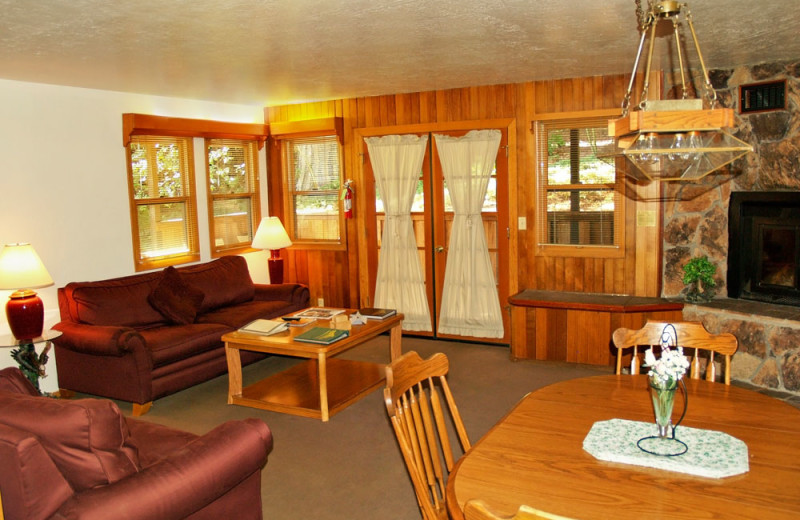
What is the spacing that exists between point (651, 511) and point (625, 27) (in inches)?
114

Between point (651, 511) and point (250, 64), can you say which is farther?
point (250, 64)

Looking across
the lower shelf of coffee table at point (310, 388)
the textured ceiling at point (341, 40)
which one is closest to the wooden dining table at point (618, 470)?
the textured ceiling at point (341, 40)

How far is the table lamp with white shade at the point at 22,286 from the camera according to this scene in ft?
14.5

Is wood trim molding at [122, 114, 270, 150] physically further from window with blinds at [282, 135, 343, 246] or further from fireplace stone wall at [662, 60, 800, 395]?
fireplace stone wall at [662, 60, 800, 395]

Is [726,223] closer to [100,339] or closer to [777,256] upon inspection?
[777,256]

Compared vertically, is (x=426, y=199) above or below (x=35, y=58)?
below

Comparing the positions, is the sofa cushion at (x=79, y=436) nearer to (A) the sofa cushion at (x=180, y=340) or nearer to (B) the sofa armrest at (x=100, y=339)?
(B) the sofa armrest at (x=100, y=339)

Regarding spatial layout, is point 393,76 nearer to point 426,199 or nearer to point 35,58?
point 426,199

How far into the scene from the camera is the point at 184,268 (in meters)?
6.04

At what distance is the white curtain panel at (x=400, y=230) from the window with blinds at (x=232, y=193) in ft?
4.61

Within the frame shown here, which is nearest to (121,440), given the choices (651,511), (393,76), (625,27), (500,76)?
(651,511)

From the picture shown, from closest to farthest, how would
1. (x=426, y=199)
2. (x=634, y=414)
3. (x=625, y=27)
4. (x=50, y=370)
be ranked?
(x=634, y=414), (x=625, y=27), (x=50, y=370), (x=426, y=199)

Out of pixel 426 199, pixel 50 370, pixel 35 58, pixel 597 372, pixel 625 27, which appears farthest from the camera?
pixel 426 199

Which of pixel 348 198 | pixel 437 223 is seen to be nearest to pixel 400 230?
pixel 437 223
